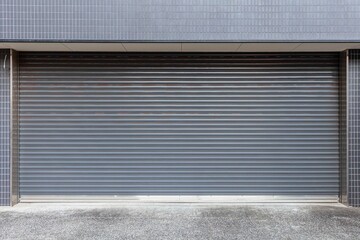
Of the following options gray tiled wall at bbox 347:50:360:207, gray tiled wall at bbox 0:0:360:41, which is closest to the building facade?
gray tiled wall at bbox 347:50:360:207

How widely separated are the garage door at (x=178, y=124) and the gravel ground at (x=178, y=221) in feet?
1.19

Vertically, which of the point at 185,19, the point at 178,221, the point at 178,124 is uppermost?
the point at 185,19

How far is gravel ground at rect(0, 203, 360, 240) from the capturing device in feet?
12.7

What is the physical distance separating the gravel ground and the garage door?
14.3 inches

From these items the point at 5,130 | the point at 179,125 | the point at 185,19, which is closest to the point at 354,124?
the point at 179,125

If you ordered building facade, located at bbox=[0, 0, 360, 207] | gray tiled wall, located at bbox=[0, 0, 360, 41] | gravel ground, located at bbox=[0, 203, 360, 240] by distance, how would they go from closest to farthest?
gravel ground, located at bbox=[0, 203, 360, 240] < gray tiled wall, located at bbox=[0, 0, 360, 41] < building facade, located at bbox=[0, 0, 360, 207]

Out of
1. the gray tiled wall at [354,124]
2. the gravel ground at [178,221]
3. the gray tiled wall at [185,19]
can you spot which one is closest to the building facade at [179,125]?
the gray tiled wall at [354,124]

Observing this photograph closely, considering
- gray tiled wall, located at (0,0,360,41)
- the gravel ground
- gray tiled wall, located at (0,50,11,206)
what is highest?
gray tiled wall, located at (0,0,360,41)

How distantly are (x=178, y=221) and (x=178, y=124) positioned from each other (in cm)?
178

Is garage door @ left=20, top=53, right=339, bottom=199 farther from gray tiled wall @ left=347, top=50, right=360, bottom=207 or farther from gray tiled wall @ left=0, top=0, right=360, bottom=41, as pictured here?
gray tiled wall @ left=0, top=0, right=360, bottom=41

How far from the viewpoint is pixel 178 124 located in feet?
17.0

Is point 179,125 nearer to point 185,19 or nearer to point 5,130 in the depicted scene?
point 185,19

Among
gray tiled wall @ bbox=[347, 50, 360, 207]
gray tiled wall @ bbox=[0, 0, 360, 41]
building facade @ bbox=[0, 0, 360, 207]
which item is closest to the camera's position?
gray tiled wall @ bbox=[0, 0, 360, 41]

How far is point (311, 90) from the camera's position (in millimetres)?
5121
